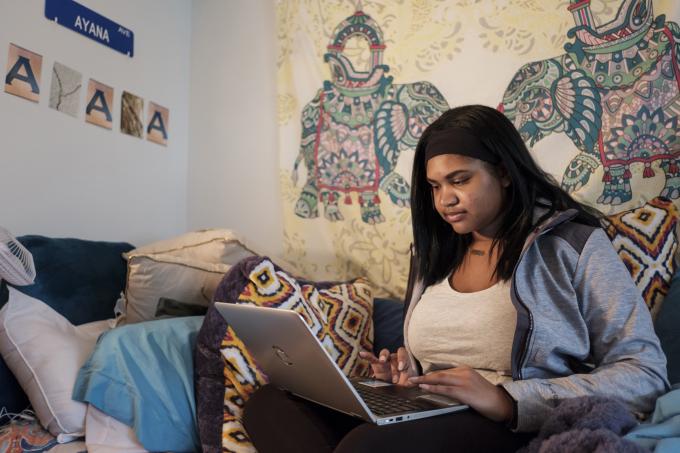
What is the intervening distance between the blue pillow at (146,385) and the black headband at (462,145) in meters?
0.79

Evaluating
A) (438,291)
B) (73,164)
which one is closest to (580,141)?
(438,291)

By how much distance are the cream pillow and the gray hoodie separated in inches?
39.9

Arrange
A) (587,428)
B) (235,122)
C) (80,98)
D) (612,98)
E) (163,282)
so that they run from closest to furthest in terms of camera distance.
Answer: (587,428), (612,98), (163,282), (80,98), (235,122)

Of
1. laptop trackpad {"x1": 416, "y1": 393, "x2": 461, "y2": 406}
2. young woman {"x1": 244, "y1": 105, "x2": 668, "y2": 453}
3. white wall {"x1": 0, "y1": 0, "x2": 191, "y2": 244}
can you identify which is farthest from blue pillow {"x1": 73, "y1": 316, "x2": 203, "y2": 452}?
white wall {"x1": 0, "y1": 0, "x2": 191, "y2": 244}

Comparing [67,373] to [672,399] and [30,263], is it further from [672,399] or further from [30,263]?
[672,399]

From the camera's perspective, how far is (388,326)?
1.66 meters

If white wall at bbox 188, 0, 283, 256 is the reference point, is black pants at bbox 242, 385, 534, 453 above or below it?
below

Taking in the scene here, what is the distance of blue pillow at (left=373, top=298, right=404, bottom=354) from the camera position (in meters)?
1.62

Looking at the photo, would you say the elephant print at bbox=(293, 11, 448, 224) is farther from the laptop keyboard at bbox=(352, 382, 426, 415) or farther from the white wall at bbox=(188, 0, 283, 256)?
the laptop keyboard at bbox=(352, 382, 426, 415)

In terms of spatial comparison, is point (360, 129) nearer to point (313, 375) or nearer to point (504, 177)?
point (504, 177)

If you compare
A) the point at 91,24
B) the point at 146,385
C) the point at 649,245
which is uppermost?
the point at 91,24

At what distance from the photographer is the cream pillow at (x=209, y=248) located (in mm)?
1826

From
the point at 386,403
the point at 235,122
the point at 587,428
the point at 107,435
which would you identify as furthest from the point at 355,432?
the point at 235,122

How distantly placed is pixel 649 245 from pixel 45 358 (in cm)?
145
